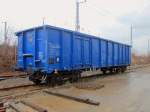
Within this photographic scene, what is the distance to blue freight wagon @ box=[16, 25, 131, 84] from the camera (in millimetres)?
12805

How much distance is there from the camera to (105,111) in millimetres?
7914

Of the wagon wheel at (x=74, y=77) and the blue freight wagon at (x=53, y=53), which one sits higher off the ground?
the blue freight wagon at (x=53, y=53)

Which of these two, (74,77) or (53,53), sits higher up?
(53,53)

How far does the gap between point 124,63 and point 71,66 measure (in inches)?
516

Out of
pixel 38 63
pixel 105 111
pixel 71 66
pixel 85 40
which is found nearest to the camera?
pixel 105 111

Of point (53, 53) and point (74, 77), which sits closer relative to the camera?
point (53, 53)

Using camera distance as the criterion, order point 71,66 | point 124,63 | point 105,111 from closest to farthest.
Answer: point 105,111
point 71,66
point 124,63

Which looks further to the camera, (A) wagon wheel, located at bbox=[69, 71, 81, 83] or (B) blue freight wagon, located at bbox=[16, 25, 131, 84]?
(A) wagon wheel, located at bbox=[69, 71, 81, 83]

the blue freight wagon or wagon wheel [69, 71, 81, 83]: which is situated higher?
the blue freight wagon

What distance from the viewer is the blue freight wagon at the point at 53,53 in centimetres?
1280

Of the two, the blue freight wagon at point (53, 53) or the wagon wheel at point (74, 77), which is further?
the wagon wheel at point (74, 77)

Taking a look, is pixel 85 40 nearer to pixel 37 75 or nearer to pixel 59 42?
pixel 59 42

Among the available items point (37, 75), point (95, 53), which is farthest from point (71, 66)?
point (95, 53)

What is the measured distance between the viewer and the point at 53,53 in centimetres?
1306
